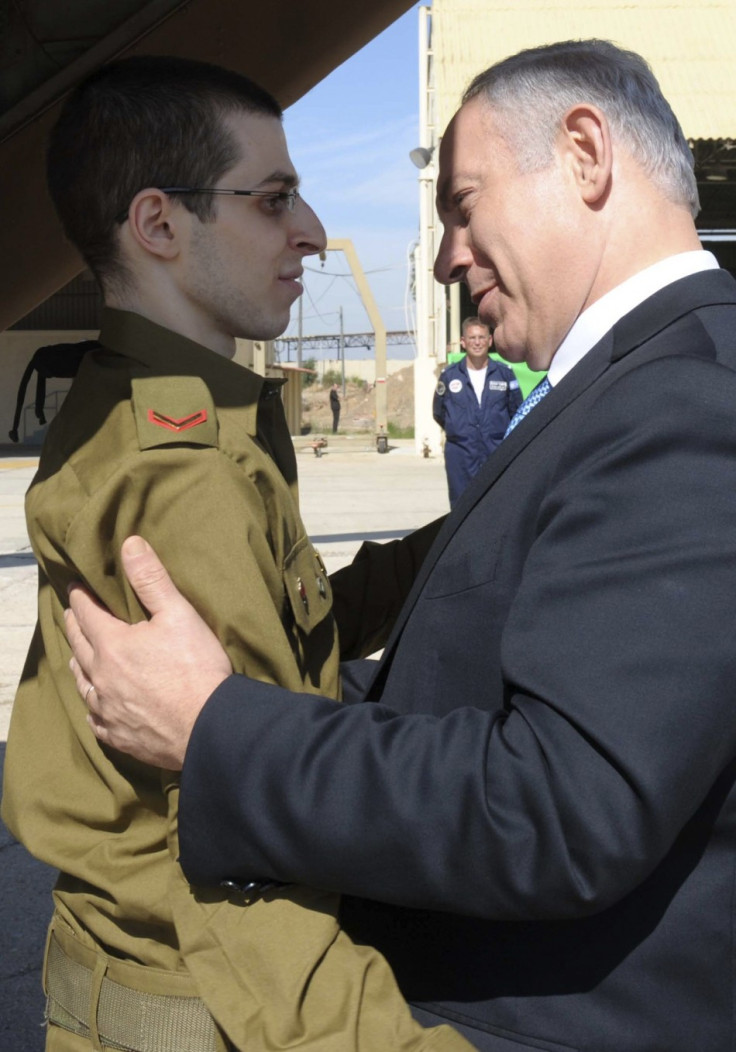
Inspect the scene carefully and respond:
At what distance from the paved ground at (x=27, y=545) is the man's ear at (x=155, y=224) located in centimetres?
210

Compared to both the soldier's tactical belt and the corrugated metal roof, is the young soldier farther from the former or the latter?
the corrugated metal roof

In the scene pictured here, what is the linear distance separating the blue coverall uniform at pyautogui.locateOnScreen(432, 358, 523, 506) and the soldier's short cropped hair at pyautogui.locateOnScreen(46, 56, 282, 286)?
26.9ft

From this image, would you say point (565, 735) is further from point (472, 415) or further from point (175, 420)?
point (472, 415)

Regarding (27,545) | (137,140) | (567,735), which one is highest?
(137,140)

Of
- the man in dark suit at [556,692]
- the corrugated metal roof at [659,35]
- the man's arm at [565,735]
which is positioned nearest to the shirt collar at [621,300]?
the man in dark suit at [556,692]

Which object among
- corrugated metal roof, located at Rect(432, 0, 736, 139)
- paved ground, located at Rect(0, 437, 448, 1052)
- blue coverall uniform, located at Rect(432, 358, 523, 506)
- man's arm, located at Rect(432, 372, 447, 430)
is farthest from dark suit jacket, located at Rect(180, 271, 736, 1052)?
corrugated metal roof, located at Rect(432, 0, 736, 139)

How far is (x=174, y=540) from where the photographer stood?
1.36 m

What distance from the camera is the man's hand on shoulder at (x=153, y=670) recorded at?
4.27 ft

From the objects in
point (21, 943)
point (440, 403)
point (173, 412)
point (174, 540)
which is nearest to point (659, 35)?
point (440, 403)

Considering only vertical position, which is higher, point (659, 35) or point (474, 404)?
point (659, 35)

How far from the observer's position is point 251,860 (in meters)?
1.26

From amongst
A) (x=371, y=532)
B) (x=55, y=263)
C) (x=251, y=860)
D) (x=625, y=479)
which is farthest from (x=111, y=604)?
(x=371, y=532)

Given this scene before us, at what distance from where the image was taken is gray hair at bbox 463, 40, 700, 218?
1483 millimetres

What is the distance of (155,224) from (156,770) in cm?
76
